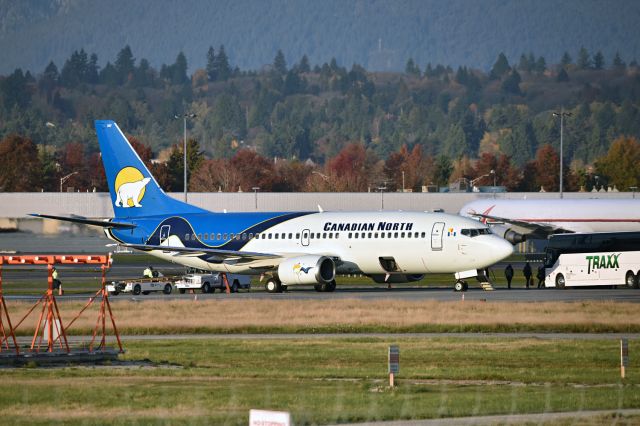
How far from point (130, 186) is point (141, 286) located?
7.59m

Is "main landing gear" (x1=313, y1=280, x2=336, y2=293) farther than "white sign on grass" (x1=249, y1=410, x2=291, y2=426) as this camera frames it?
Yes

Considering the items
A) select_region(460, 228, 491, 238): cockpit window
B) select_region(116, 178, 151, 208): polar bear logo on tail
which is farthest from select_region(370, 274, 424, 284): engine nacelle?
select_region(116, 178, 151, 208): polar bear logo on tail

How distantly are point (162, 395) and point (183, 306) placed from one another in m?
28.1

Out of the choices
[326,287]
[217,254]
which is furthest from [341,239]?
[217,254]

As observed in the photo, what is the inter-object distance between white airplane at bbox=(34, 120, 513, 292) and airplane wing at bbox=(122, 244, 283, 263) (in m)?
0.06

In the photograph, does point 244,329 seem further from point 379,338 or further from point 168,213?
point 168,213

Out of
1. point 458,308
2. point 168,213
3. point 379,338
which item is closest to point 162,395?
point 379,338

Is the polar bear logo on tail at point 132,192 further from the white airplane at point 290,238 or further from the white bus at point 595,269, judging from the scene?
the white bus at point 595,269

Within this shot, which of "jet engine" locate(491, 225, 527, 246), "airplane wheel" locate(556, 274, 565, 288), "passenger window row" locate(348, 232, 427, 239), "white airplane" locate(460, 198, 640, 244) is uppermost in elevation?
"white airplane" locate(460, 198, 640, 244)

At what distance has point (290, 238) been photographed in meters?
73.6

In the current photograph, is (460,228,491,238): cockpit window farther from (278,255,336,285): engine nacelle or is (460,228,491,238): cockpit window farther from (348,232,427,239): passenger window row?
(278,255,336,285): engine nacelle

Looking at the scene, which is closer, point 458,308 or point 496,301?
point 458,308

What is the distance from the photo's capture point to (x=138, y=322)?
50469 millimetres

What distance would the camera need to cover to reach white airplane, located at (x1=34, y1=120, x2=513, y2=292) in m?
68.8
